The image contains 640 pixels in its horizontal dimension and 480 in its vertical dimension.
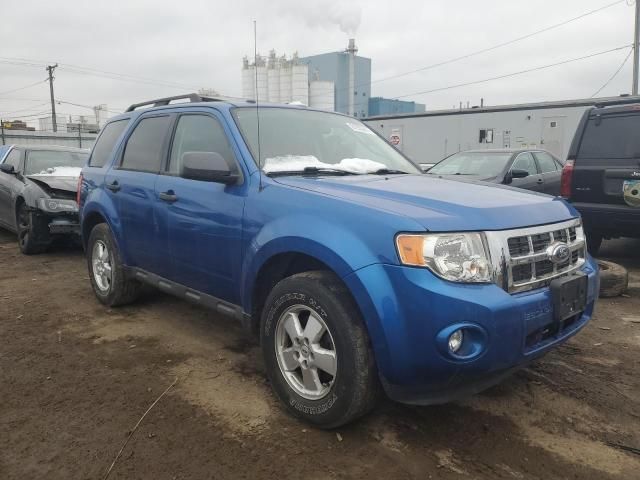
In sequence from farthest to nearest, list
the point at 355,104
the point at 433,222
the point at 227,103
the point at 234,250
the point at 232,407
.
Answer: the point at 355,104 < the point at 227,103 < the point at 234,250 < the point at 232,407 < the point at 433,222

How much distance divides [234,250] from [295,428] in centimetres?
110

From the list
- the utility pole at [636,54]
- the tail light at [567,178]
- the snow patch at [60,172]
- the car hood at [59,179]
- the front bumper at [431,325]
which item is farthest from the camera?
the utility pole at [636,54]

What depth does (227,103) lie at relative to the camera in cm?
376

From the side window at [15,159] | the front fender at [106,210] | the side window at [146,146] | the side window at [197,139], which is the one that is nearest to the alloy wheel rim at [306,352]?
the side window at [197,139]

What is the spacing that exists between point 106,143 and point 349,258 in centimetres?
354

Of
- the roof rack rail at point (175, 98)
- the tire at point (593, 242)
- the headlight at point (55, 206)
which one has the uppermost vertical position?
the roof rack rail at point (175, 98)

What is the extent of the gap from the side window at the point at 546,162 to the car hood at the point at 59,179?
765cm

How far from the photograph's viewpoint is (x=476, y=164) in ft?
29.1

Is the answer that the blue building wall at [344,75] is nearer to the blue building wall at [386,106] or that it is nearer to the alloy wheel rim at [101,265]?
the blue building wall at [386,106]

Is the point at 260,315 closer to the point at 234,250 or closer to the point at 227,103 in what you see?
the point at 234,250

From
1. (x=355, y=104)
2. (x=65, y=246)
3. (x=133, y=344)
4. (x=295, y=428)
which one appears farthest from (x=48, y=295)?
(x=355, y=104)

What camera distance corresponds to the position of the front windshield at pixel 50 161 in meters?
8.26

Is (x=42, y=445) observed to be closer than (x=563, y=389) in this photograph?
Yes

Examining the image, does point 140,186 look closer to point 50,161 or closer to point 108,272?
point 108,272
